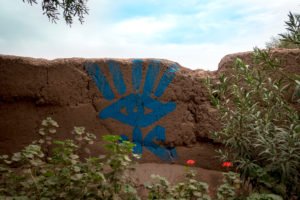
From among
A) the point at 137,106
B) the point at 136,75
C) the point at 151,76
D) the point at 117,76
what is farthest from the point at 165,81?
the point at 117,76

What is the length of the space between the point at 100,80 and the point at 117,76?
22cm

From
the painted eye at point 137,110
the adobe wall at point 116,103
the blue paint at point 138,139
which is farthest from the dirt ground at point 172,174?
the painted eye at point 137,110

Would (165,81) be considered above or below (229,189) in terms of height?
above

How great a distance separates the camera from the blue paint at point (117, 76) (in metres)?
4.17

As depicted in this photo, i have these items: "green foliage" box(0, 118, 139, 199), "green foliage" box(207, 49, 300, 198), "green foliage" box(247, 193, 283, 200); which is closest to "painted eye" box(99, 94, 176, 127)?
"green foliage" box(207, 49, 300, 198)

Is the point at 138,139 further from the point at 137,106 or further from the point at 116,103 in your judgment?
the point at 116,103

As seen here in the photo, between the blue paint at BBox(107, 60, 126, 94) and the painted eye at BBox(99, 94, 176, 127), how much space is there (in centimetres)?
13

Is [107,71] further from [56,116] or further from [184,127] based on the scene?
[184,127]

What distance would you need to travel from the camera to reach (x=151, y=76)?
422cm

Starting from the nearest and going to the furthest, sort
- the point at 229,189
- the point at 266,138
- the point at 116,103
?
the point at 266,138 < the point at 229,189 < the point at 116,103

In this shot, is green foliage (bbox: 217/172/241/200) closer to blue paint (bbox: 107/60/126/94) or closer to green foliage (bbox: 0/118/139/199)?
green foliage (bbox: 0/118/139/199)

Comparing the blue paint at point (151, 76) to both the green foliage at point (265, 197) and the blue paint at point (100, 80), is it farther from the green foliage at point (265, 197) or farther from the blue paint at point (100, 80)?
the green foliage at point (265, 197)

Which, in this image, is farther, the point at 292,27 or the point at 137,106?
Answer: the point at 137,106

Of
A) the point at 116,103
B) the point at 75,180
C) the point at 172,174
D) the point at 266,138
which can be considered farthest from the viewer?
the point at 116,103
